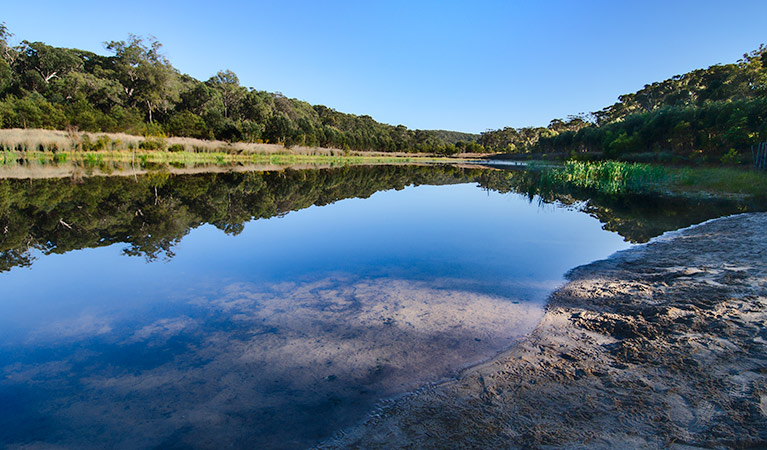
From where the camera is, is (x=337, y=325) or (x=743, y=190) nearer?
(x=337, y=325)

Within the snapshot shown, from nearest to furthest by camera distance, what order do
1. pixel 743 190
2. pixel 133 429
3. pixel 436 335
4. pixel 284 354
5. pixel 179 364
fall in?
pixel 133 429, pixel 179 364, pixel 284 354, pixel 436 335, pixel 743 190

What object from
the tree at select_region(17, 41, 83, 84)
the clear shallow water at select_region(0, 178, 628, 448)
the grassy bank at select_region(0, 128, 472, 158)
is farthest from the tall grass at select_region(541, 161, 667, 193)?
the tree at select_region(17, 41, 83, 84)

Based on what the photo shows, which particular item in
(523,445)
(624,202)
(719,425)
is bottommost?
(523,445)

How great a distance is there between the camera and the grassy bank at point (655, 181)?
16.9m

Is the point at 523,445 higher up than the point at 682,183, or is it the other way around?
the point at 682,183

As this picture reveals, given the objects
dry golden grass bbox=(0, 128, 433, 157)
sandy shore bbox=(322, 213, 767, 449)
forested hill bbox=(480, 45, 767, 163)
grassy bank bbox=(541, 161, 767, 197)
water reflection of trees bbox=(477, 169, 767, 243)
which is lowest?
sandy shore bbox=(322, 213, 767, 449)

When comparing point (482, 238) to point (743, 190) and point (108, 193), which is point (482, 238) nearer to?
point (108, 193)

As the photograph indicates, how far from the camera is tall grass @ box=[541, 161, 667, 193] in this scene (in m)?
20.3

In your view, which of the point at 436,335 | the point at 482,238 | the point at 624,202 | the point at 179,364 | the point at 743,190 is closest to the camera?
the point at 179,364

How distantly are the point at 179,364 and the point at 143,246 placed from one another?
14.5 ft

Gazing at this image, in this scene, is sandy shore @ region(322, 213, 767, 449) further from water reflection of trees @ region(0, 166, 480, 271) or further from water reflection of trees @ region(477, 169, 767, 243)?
water reflection of trees @ region(0, 166, 480, 271)

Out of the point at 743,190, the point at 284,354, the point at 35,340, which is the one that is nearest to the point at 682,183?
the point at 743,190

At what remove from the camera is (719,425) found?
2076 mm

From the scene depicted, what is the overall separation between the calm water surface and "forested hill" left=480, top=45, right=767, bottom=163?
94.5 feet
